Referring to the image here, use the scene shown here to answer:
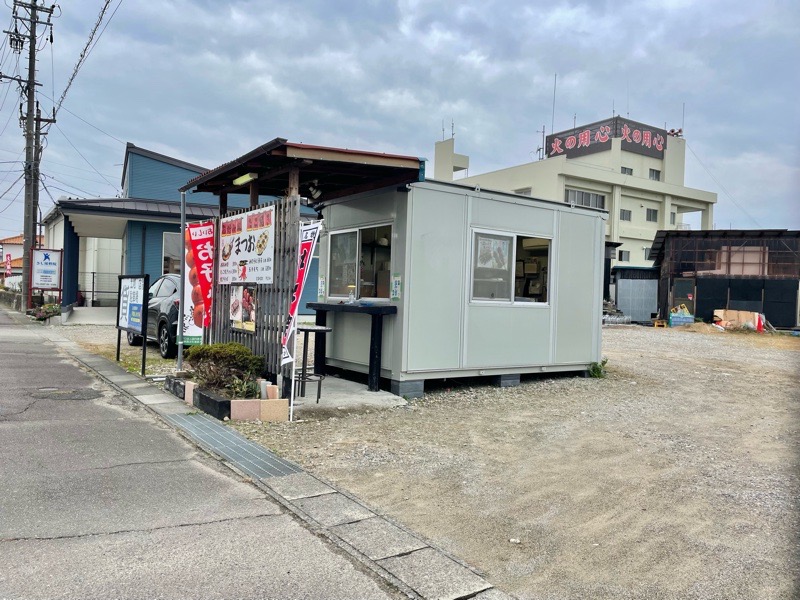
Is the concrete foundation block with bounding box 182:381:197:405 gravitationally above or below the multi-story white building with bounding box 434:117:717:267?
below

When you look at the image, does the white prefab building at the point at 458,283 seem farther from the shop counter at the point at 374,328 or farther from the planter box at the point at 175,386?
the planter box at the point at 175,386

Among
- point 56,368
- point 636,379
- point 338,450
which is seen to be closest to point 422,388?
point 338,450

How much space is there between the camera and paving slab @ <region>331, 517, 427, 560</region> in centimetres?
348

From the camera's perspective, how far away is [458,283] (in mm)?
8320

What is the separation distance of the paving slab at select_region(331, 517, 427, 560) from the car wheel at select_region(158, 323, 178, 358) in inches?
322

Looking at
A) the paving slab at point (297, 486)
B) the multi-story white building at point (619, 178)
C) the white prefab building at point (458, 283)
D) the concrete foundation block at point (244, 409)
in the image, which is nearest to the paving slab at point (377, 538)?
the paving slab at point (297, 486)

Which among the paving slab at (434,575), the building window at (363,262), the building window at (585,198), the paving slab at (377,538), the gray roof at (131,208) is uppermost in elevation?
the building window at (585,198)

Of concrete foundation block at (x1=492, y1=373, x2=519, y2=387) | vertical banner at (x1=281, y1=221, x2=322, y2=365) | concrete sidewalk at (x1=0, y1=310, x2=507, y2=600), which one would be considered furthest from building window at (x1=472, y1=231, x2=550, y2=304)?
concrete sidewalk at (x1=0, y1=310, x2=507, y2=600)

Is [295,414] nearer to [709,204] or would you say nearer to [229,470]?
[229,470]

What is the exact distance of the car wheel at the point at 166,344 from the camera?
1113cm

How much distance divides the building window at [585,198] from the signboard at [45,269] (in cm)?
3012

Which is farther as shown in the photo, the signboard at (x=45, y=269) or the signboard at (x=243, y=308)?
the signboard at (x=45, y=269)

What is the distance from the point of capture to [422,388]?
26.1 feet

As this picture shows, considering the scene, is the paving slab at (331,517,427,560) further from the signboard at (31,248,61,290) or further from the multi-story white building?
the multi-story white building
